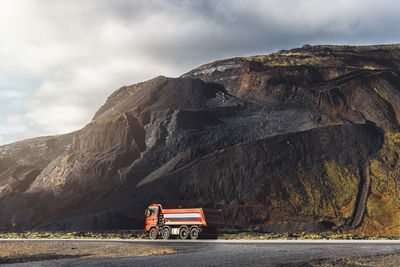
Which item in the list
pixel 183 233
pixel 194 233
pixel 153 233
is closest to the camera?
pixel 194 233

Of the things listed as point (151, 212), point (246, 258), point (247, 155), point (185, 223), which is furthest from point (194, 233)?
point (247, 155)

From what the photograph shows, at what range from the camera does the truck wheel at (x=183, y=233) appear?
23.9 metres

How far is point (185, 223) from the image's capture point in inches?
945

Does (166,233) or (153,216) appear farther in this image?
(153,216)

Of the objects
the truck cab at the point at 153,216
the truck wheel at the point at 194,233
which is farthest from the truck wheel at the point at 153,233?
the truck wheel at the point at 194,233

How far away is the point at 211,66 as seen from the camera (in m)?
72.6

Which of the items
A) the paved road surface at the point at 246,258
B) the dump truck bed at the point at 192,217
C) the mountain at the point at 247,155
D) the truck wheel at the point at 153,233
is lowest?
the truck wheel at the point at 153,233

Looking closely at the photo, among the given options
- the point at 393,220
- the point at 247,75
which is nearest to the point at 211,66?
the point at 247,75

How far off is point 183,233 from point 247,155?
2476 centimetres

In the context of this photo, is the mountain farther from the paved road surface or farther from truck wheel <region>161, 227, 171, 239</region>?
the paved road surface

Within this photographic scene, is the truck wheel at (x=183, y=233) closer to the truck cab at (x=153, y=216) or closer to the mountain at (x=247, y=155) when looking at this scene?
the truck cab at (x=153, y=216)

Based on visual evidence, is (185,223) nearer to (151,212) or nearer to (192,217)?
(192,217)

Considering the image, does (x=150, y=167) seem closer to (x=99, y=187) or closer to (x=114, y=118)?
(x=99, y=187)

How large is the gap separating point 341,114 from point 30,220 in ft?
139
